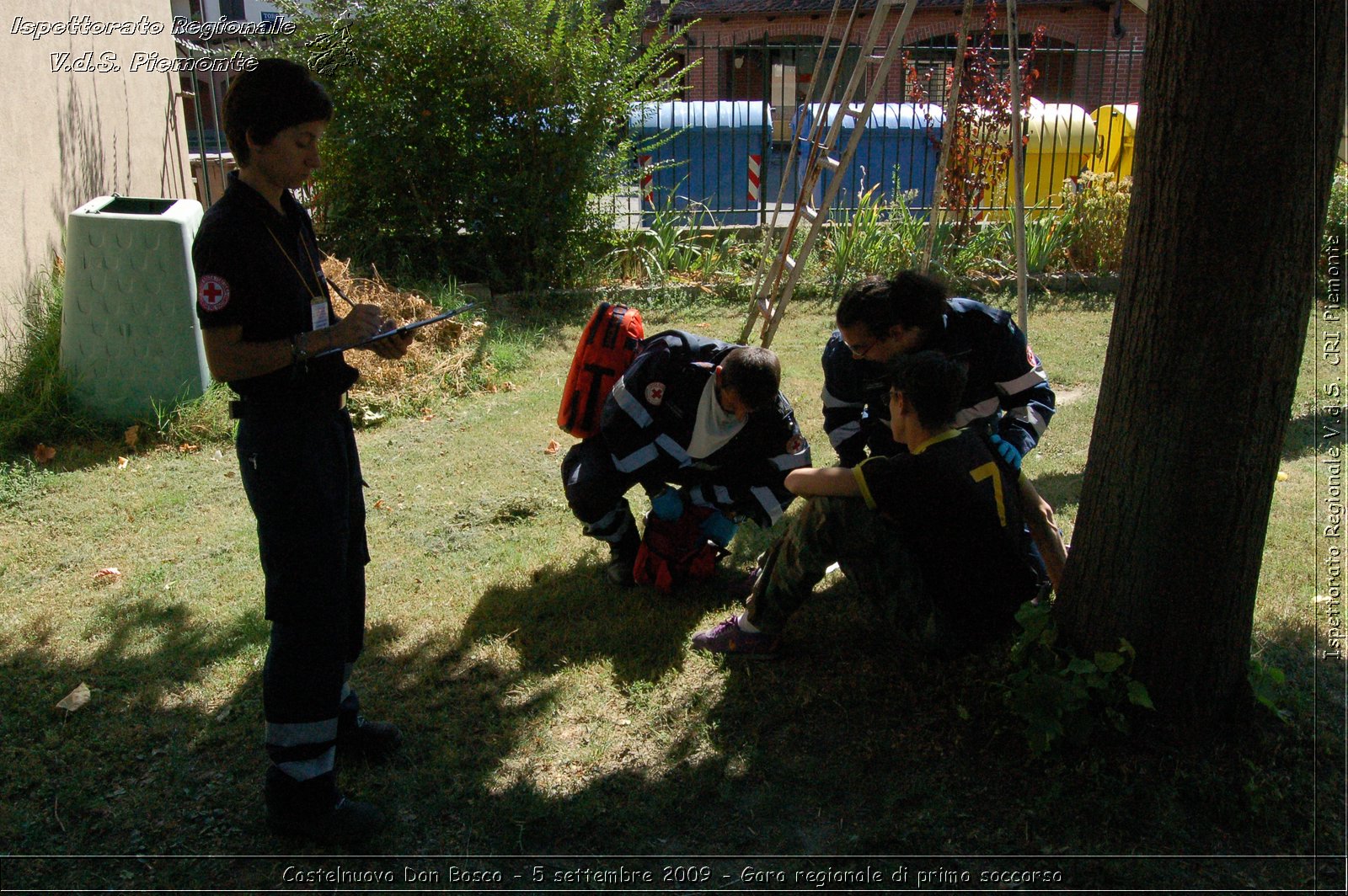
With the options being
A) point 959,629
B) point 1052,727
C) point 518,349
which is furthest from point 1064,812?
point 518,349

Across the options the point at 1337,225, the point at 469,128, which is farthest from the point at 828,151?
the point at 1337,225

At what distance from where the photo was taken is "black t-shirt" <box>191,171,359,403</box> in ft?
7.92

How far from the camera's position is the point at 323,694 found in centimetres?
266

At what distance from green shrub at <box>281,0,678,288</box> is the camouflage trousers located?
6.03 meters

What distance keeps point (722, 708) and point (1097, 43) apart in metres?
25.2

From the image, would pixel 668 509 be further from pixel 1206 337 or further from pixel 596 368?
pixel 1206 337

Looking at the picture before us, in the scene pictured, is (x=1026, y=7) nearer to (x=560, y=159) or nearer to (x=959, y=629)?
(x=560, y=159)

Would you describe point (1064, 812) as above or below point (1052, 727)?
below

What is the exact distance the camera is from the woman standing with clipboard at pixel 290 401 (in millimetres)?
2436

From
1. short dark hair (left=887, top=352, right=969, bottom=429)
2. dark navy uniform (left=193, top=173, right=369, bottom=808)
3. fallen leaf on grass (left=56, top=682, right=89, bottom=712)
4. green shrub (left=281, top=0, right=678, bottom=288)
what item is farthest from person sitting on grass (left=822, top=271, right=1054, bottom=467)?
green shrub (left=281, top=0, right=678, bottom=288)

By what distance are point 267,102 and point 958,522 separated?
2138 millimetres

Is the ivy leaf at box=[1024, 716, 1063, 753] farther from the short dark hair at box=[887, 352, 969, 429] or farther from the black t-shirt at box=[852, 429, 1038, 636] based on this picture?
the short dark hair at box=[887, 352, 969, 429]

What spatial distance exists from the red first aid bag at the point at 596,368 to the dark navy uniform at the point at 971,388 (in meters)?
0.87

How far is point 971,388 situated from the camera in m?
3.76
